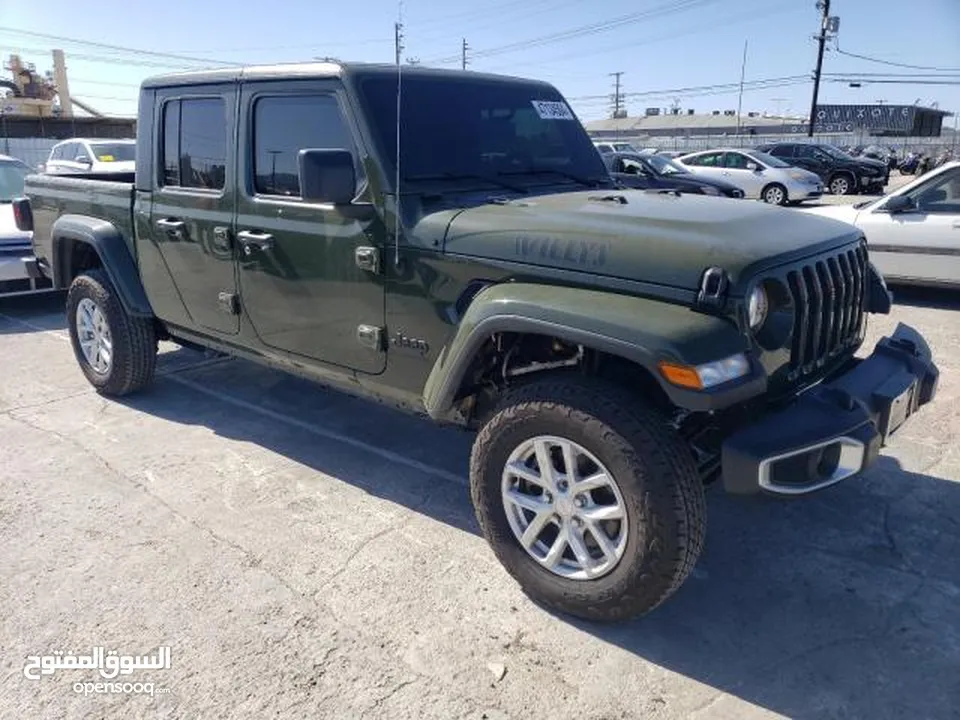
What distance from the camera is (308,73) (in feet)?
12.0

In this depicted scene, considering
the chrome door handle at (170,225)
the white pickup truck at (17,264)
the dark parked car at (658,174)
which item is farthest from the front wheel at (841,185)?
the chrome door handle at (170,225)

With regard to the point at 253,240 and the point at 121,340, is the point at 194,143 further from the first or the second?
the point at 121,340

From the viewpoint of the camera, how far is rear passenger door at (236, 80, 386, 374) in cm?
351

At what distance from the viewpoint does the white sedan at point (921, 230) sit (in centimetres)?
748

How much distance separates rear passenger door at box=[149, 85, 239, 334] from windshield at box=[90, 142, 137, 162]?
11.4 m

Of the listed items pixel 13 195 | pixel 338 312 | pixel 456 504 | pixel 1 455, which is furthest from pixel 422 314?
pixel 13 195

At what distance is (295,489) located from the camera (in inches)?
157

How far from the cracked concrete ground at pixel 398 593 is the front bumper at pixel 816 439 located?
2.06 feet

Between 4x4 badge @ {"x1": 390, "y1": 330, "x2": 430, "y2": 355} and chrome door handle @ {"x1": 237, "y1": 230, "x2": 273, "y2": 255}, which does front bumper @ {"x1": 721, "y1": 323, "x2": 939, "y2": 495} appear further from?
chrome door handle @ {"x1": 237, "y1": 230, "x2": 273, "y2": 255}

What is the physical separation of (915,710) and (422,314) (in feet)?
7.32

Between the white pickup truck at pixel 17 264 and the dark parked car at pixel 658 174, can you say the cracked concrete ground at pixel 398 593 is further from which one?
the dark parked car at pixel 658 174

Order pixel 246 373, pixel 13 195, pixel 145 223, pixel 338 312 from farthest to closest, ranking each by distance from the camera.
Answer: pixel 13 195, pixel 246 373, pixel 145 223, pixel 338 312

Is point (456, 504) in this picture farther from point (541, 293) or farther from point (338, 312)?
point (541, 293)

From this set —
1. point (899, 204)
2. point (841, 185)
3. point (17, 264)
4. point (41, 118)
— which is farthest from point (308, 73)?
point (41, 118)
